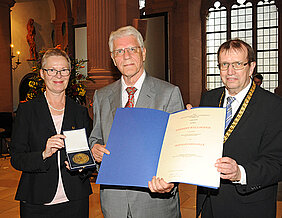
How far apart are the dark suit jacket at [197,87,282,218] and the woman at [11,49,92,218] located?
109cm

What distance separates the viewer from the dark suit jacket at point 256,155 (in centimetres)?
210

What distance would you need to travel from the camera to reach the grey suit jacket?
2.34m

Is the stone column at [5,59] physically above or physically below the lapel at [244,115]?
above

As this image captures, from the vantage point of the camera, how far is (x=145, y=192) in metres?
2.35

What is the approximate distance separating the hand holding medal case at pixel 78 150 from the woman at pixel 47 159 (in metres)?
0.25

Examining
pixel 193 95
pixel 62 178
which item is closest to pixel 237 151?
pixel 62 178

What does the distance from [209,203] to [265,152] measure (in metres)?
0.58

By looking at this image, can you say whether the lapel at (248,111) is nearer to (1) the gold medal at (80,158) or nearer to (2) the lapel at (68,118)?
(1) the gold medal at (80,158)

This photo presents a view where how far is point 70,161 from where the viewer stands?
2205 millimetres

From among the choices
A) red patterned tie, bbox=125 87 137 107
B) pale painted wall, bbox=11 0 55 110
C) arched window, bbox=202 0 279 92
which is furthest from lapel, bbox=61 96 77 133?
pale painted wall, bbox=11 0 55 110

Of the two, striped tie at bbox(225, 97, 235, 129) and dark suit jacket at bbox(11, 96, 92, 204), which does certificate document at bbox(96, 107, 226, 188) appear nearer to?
striped tie at bbox(225, 97, 235, 129)

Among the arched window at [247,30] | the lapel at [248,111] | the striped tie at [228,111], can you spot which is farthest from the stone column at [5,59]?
the lapel at [248,111]

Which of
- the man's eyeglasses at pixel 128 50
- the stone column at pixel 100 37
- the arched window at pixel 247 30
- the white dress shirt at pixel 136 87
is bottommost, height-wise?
the white dress shirt at pixel 136 87

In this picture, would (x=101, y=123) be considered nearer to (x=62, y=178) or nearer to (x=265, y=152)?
(x=62, y=178)
